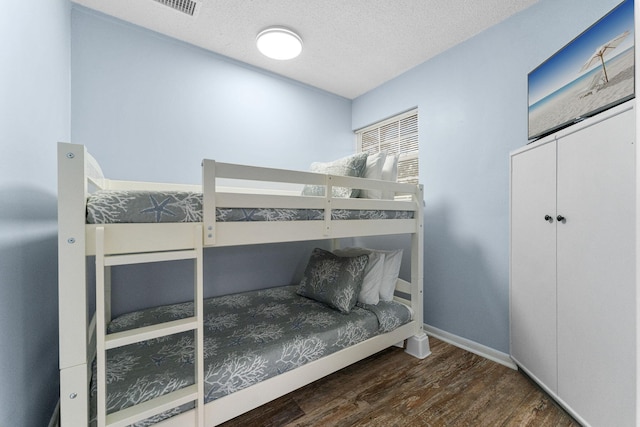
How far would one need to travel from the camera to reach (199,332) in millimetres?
1077

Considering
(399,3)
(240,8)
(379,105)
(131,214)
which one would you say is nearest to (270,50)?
(240,8)

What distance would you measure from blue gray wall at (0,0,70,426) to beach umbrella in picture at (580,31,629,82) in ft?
8.07

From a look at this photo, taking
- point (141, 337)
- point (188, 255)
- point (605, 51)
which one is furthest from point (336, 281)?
point (605, 51)

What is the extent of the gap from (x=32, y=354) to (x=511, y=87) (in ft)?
10.1

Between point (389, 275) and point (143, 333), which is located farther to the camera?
Result: point (389, 275)

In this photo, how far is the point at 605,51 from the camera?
4.18ft

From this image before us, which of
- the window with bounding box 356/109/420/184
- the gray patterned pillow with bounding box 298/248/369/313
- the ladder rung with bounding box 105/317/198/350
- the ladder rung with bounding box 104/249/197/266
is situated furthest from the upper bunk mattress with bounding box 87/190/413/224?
the window with bounding box 356/109/420/184

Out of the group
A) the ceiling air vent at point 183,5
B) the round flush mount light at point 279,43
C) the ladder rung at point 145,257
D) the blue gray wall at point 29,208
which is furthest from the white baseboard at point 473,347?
the ceiling air vent at point 183,5

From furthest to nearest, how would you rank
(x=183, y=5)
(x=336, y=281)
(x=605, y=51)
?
(x=336, y=281) → (x=183, y=5) → (x=605, y=51)

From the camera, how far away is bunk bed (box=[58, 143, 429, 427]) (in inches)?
35.1

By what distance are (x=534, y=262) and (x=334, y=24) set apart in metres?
2.11

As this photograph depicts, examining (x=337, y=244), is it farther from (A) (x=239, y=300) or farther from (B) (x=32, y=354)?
(B) (x=32, y=354)

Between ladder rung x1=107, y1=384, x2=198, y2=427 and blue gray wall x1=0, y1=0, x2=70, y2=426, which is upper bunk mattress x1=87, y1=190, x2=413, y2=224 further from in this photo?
ladder rung x1=107, y1=384, x2=198, y2=427

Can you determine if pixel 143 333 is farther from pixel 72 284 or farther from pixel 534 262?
pixel 534 262
